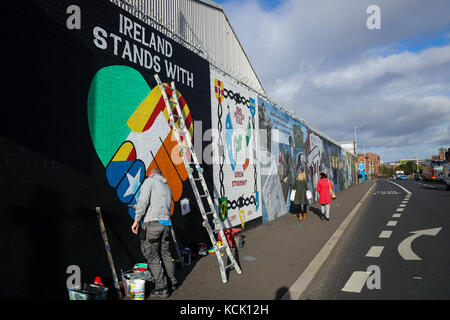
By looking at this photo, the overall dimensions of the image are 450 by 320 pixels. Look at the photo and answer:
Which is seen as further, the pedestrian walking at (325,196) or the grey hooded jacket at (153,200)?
the pedestrian walking at (325,196)

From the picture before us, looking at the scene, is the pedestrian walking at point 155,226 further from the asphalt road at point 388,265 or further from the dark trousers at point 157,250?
the asphalt road at point 388,265

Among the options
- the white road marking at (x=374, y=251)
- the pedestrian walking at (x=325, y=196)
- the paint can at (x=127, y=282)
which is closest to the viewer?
the paint can at (x=127, y=282)

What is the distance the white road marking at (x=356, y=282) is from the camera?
172 inches

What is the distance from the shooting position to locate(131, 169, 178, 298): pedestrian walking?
4.23 metres

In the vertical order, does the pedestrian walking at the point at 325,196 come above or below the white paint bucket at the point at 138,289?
above

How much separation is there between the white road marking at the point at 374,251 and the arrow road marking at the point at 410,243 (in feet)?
1.25

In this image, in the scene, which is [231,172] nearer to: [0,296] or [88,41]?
[88,41]

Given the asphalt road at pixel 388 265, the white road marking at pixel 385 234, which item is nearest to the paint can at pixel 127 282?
the asphalt road at pixel 388 265

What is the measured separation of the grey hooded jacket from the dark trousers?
0.40 feet

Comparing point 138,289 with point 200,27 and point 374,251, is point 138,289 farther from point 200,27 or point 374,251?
point 200,27

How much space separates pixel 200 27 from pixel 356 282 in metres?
9.72

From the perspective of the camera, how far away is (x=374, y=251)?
252 inches
